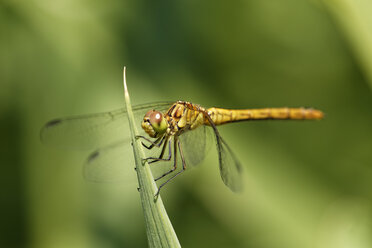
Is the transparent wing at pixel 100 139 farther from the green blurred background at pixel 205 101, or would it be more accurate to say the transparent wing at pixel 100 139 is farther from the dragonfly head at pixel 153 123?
the green blurred background at pixel 205 101

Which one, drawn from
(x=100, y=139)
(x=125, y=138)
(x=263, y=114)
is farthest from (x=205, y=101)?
(x=100, y=139)

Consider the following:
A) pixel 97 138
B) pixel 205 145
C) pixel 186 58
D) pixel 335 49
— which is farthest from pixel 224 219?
pixel 335 49

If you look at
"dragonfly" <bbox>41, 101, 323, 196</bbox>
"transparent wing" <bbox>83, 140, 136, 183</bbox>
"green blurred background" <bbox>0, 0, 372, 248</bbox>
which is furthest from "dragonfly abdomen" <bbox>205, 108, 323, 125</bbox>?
"transparent wing" <bbox>83, 140, 136, 183</bbox>

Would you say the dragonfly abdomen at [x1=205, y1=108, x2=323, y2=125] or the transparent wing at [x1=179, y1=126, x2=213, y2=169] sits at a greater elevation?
the dragonfly abdomen at [x1=205, y1=108, x2=323, y2=125]

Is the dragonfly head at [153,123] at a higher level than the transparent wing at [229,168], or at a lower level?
higher

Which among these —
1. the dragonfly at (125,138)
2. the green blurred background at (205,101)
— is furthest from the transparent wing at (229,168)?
the green blurred background at (205,101)

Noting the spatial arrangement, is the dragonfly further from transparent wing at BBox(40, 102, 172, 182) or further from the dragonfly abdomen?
the dragonfly abdomen

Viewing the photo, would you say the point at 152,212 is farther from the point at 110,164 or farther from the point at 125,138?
the point at 125,138
